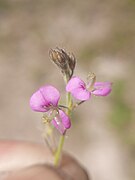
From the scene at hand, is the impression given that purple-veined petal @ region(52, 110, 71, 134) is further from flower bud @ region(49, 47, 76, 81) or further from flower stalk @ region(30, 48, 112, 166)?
flower bud @ region(49, 47, 76, 81)

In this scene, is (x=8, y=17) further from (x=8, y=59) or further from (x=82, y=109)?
(x=82, y=109)

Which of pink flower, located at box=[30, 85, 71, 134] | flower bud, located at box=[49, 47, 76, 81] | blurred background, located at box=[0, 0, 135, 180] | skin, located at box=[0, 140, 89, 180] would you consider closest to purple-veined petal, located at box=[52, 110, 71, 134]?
pink flower, located at box=[30, 85, 71, 134]

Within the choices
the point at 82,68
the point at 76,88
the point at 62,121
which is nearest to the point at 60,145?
the point at 62,121

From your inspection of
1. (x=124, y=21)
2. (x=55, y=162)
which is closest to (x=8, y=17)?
(x=124, y=21)

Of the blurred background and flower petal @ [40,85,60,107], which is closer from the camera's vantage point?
flower petal @ [40,85,60,107]

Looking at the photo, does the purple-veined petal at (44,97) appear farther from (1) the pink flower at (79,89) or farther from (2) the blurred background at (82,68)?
(2) the blurred background at (82,68)

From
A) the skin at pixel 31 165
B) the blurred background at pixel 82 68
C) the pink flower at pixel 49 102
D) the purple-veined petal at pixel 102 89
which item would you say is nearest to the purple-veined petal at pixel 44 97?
the pink flower at pixel 49 102
